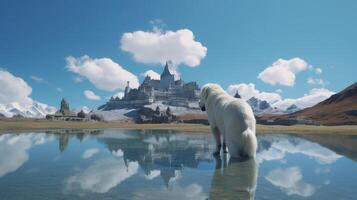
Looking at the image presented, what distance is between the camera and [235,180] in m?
10.0

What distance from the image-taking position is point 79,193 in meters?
8.46

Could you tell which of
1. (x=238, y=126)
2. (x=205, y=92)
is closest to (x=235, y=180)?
(x=238, y=126)

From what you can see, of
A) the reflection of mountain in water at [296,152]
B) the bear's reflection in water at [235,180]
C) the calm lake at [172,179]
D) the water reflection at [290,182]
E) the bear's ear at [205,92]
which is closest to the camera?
the bear's reflection in water at [235,180]

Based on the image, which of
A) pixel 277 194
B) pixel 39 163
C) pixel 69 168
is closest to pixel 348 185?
pixel 277 194

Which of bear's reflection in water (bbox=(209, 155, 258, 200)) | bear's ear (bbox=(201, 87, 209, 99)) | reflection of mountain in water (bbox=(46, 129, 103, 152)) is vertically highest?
bear's ear (bbox=(201, 87, 209, 99))

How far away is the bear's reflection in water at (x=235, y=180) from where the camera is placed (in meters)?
8.23

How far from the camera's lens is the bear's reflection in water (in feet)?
27.0

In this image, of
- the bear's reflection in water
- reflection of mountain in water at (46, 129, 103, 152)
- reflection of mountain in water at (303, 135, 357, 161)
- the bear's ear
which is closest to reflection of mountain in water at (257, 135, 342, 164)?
reflection of mountain in water at (303, 135, 357, 161)

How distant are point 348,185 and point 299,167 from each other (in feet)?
12.9

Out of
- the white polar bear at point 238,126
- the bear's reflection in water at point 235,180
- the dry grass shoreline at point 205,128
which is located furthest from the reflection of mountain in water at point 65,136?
the bear's reflection in water at point 235,180

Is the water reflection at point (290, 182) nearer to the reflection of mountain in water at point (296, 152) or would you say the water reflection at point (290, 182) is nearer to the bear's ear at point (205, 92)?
the reflection of mountain in water at point (296, 152)

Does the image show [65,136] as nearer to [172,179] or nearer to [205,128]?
[172,179]

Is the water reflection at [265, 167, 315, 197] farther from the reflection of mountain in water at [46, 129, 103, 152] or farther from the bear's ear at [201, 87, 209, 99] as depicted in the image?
the reflection of mountain in water at [46, 129, 103, 152]

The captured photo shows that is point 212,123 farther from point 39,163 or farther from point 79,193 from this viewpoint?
point 79,193
